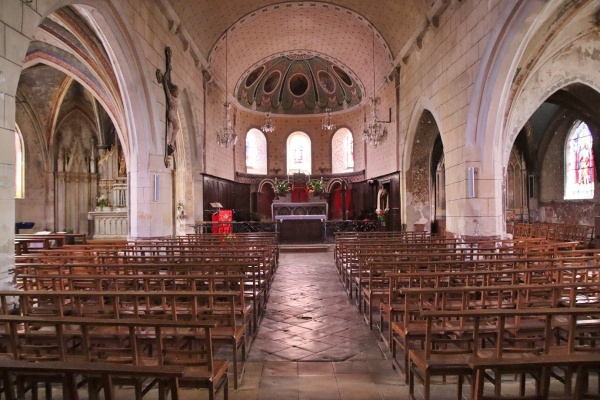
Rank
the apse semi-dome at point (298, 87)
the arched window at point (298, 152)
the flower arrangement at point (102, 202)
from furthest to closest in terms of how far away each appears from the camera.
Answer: the arched window at point (298, 152), the apse semi-dome at point (298, 87), the flower arrangement at point (102, 202)

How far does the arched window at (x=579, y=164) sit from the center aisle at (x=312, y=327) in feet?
38.5

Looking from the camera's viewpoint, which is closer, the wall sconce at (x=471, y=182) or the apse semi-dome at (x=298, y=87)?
the wall sconce at (x=471, y=182)

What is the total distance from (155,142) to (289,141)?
13.8m

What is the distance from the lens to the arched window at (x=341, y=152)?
22.9m

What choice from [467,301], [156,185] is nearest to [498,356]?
[467,301]

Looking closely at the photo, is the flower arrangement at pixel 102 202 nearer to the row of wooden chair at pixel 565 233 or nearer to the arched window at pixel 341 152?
the arched window at pixel 341 152

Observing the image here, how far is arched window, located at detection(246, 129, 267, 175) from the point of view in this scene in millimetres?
22672

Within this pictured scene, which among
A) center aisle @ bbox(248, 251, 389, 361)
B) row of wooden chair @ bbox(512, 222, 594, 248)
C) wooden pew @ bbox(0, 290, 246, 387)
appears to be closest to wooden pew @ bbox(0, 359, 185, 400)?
wooden pew @ bbox(0, 290, 246, 387)

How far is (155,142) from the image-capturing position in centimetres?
1023

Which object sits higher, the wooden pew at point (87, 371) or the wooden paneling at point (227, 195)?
the wooden paneling at point (227, 195)

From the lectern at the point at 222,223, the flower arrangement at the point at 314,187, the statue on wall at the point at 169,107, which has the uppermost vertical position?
the statue on wall at the point at 169,107

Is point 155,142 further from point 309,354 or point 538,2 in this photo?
point 538,2

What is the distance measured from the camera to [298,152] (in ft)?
77.9

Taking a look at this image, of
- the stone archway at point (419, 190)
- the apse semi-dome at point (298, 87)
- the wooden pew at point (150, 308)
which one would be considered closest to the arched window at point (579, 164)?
the stone archway at point (419, 190)
